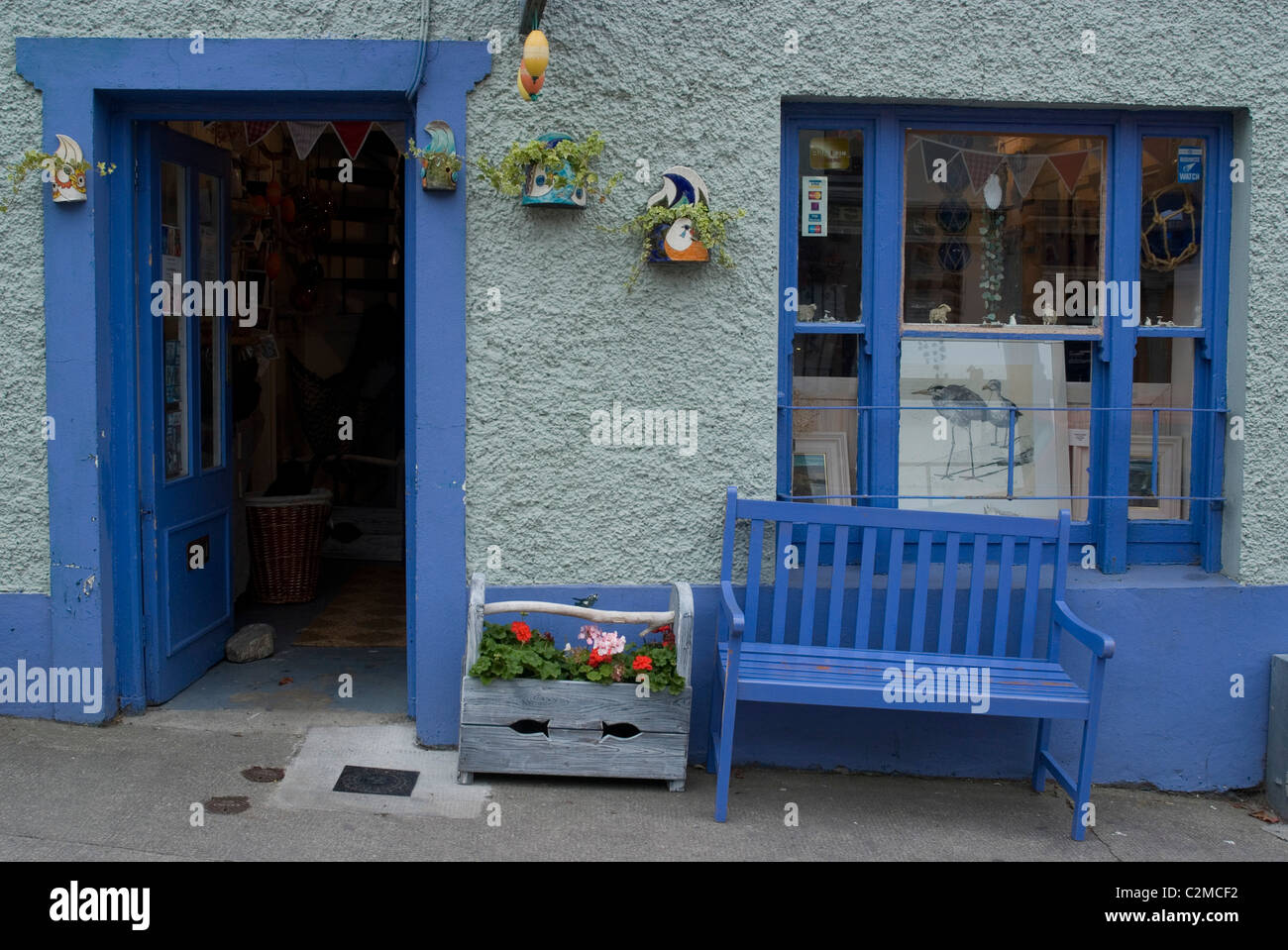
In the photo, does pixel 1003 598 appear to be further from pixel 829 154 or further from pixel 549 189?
pixel 549 189

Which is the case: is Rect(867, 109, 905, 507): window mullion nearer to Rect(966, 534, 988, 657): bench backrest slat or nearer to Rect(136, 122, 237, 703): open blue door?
Rect(966, 534, 988, 657): bench backrest slat

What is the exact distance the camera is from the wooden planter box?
4496 millimetres

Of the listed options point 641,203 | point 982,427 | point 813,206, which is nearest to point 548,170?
point 641,203

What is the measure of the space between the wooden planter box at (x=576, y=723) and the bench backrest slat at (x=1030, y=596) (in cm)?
133

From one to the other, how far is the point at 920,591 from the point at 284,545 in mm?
4077

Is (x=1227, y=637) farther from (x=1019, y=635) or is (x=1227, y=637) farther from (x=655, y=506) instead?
(x=655, y=506)

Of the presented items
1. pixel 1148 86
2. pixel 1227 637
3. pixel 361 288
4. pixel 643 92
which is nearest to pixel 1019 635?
pixel 1227 637

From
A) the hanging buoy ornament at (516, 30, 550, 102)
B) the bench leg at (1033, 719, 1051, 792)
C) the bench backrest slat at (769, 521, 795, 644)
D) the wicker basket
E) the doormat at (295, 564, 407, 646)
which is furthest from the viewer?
the wicker basket

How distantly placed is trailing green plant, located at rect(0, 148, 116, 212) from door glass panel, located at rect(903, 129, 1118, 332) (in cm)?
332

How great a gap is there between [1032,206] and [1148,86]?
63cm

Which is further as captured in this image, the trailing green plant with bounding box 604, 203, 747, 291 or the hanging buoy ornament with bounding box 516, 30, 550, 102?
the trailing green plant with bounding box 604, 203, 747, 291

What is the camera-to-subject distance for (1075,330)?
5.09m

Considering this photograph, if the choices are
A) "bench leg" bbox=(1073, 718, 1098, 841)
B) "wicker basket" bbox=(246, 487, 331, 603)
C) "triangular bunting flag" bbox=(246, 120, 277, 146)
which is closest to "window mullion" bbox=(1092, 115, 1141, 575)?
"bench leg" bbox=(1073, 718, 1098, 841)

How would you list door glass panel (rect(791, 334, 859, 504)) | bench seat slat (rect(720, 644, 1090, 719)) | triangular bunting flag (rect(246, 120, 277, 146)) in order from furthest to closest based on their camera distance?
triangular bunting flag (rect(246, 120, 277, 146)) → door glass panel (rect(791, 334, 859, 504)) → bench seat slat (rect(720, 644, 1090, 719))
